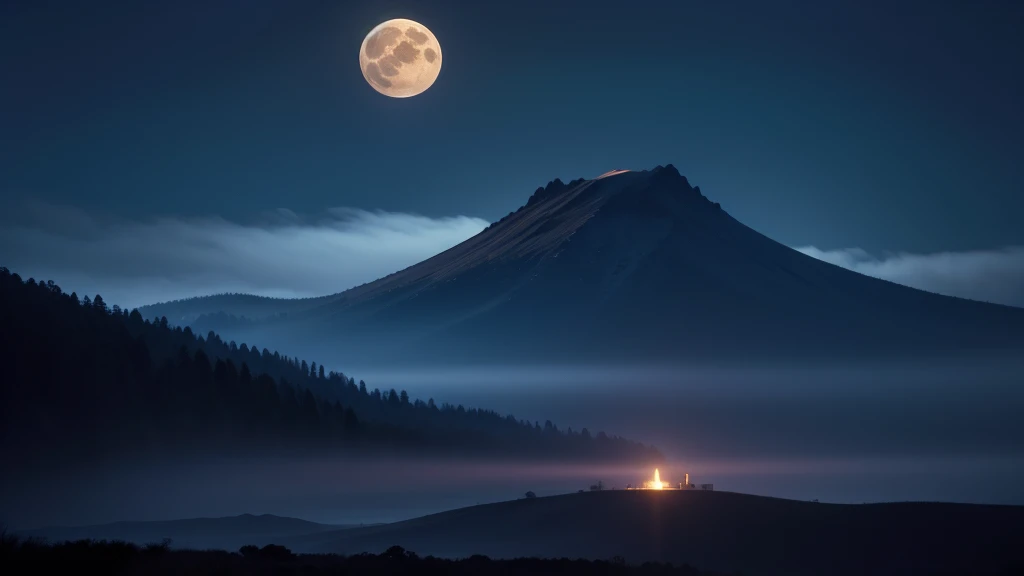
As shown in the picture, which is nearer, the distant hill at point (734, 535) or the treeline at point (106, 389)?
the distant hill at point (734, 535)

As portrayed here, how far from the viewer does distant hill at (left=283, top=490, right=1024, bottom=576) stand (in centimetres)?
6675

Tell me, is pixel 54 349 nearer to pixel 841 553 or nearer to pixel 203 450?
pixel 203 450

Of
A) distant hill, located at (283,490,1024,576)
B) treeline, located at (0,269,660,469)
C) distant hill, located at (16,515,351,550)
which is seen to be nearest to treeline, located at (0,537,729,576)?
distant hill, located at (283,490,1024,576)

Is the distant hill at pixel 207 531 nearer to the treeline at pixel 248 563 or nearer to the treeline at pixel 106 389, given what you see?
the treeline at pixel 248 563

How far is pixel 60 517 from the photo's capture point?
142 m

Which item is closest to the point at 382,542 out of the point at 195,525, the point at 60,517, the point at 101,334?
the point at 195,525

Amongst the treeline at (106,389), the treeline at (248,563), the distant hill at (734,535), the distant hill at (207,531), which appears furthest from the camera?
the treeline at (106,389)

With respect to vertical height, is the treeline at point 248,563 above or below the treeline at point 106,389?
below

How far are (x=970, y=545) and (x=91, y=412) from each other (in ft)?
419

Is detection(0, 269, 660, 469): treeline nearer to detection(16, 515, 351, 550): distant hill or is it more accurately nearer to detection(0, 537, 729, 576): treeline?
detection(16, 515, 351, 550): distant hill

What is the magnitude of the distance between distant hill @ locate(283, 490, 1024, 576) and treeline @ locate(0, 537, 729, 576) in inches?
746

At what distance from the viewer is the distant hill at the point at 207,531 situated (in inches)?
3634

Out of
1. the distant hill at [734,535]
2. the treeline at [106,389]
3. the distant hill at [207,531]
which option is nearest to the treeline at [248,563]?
the distant hill at [734,535]

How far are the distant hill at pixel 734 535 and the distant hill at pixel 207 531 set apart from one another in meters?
14.0
